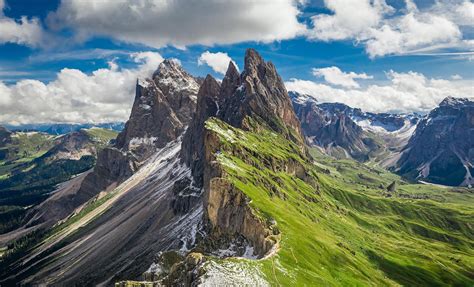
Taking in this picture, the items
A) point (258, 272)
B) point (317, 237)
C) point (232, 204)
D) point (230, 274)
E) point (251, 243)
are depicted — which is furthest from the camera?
point (317, 237)

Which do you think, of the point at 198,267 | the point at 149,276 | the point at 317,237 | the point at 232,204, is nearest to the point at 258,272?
the point at 198,267

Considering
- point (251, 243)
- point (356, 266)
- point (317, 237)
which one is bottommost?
A: point (356, 266)

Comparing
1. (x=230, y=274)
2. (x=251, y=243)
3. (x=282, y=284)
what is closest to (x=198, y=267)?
(x=230, y=274)

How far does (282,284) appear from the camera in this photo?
11844 centimetres

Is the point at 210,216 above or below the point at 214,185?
below

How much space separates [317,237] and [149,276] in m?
90.0

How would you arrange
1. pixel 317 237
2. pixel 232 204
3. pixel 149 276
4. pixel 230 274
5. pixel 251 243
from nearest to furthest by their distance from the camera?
1. pixel 230 274
2. pixel 149 276
3. pixel 251 243
4. pixel 232 204
5. pixel 317 237

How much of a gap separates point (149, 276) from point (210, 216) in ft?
188

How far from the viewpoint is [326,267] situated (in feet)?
546

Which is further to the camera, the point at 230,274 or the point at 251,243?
the point at 251,243

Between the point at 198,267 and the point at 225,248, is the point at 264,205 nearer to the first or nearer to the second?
the point at 225,248

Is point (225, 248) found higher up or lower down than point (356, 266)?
higher up

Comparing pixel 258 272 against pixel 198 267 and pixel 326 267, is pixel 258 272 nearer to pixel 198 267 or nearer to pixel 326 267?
pixel 198 267

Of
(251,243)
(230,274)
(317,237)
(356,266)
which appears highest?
(230,274)
